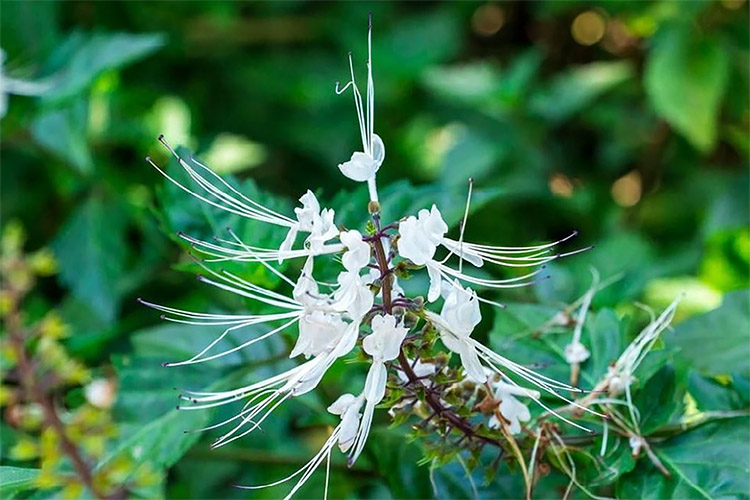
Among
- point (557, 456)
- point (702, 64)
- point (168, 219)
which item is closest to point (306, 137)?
point (702, 64)

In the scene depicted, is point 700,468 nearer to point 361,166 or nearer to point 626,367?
point 626,367

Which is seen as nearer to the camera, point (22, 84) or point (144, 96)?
point (22, 84)

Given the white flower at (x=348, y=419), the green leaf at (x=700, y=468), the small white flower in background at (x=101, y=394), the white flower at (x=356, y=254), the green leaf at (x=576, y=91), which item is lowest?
the small white flower in background at (x=101, y=394)

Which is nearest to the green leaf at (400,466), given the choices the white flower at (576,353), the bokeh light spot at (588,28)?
the white flower at (576,353)

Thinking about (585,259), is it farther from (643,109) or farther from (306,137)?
(306,137)

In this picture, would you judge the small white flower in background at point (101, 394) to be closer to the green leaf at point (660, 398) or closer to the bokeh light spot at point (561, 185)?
the green leaf at point (660, 398)

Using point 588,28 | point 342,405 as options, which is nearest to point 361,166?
point 342,405

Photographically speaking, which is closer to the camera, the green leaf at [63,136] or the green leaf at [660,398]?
the green leaf at [660,398]
